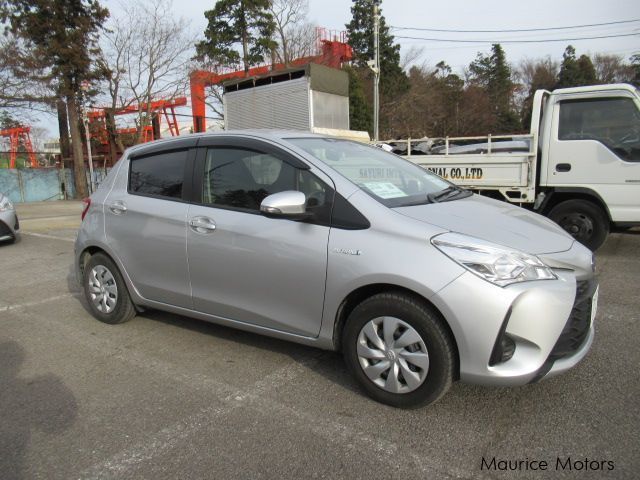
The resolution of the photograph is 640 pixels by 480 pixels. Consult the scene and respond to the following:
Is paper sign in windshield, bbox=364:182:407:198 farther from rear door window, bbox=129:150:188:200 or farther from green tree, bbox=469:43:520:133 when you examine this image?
green tree, bbox=469:43:520:133

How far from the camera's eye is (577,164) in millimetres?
6543

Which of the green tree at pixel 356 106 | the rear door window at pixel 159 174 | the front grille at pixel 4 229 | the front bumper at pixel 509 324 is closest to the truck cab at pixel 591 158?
the front bumper at pixel 509 324

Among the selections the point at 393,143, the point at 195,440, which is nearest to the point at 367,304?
the point at 195,440

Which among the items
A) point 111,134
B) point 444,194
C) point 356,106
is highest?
point 356,106

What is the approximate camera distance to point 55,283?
20.6 feet

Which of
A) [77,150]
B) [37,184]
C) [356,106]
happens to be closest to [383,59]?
[356,106]

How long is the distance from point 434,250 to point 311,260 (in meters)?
0.78

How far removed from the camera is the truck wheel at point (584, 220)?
6.57 m

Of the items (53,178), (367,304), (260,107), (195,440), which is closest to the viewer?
(195,440)

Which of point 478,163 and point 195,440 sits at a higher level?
point 478,163

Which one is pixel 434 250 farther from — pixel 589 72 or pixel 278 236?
pixel 589 72

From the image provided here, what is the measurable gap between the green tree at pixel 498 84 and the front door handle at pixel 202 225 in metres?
44.2

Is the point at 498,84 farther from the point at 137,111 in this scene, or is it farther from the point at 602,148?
the point at 602,148

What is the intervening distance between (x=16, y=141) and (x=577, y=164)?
34.0m
